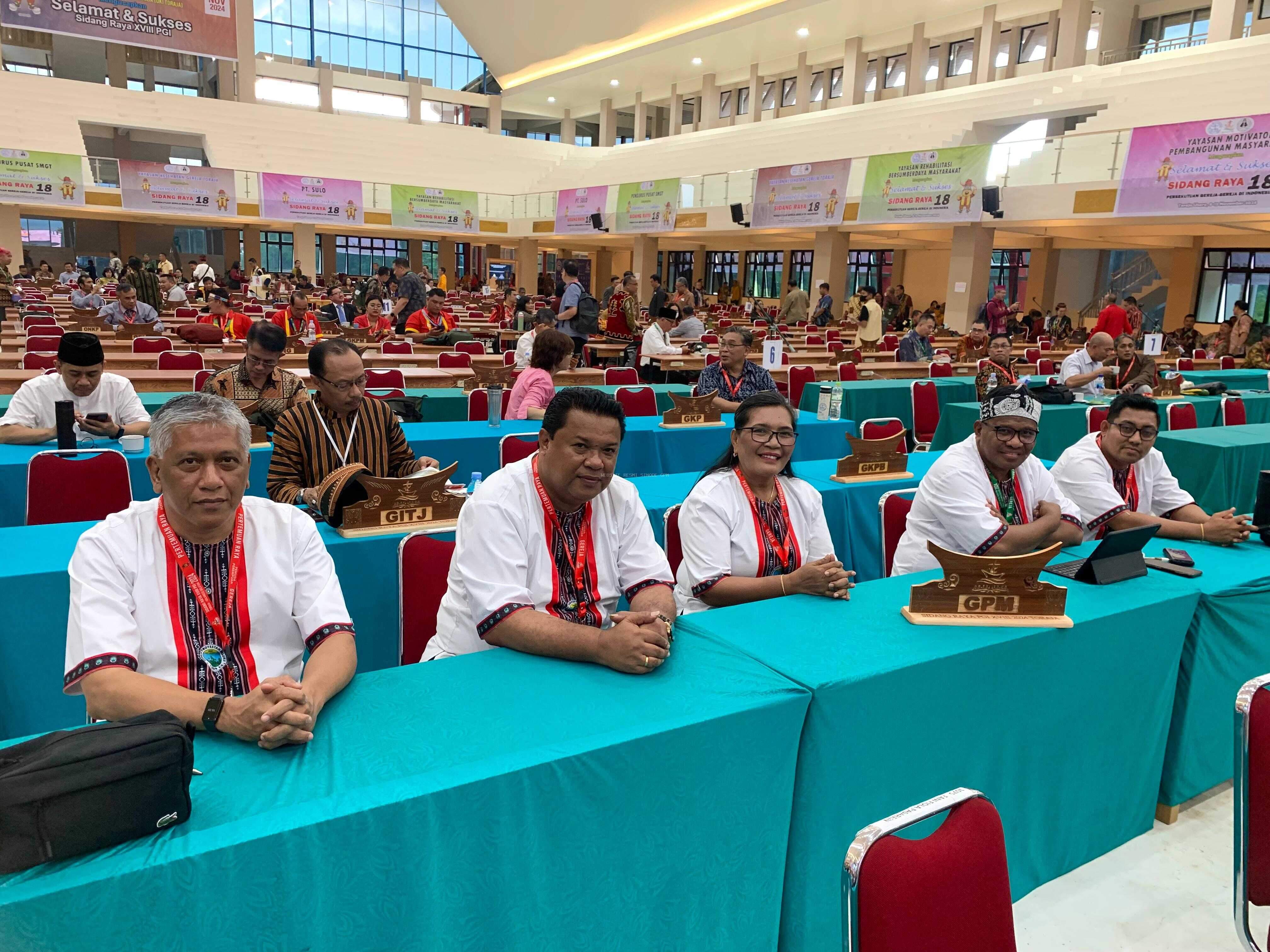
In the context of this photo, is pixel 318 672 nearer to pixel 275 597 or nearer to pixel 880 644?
pixel 275 597

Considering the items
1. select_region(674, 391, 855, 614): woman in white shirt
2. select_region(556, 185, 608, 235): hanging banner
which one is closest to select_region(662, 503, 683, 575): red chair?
select_region(674, 391, 855, 614): woman in white shirt

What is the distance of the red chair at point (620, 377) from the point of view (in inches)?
285

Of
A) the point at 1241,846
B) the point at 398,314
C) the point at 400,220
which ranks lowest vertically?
the point at 1241,846

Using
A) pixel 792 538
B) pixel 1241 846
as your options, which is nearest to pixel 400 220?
pixel 792 538

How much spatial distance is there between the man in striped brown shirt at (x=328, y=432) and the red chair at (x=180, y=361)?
167 inches

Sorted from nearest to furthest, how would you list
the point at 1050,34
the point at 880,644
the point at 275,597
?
the point at 275,597, the point at 880,644, the point at 1050,34

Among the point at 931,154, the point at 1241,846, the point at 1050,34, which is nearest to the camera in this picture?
the point at 1241,846

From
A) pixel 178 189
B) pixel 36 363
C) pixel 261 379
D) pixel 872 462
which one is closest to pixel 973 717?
pixel 872 462

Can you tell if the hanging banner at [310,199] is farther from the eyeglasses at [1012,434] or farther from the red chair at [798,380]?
the eyeglasses at [1012,434]

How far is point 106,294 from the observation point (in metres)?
13.5

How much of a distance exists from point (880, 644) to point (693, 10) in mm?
24663

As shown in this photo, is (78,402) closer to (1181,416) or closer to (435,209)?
(1181,416)

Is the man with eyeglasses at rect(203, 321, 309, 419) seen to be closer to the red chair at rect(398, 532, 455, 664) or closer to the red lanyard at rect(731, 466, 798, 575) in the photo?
the red chair at rect(398, 532, 455, 664)

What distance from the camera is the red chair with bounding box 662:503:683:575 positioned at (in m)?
2.67
